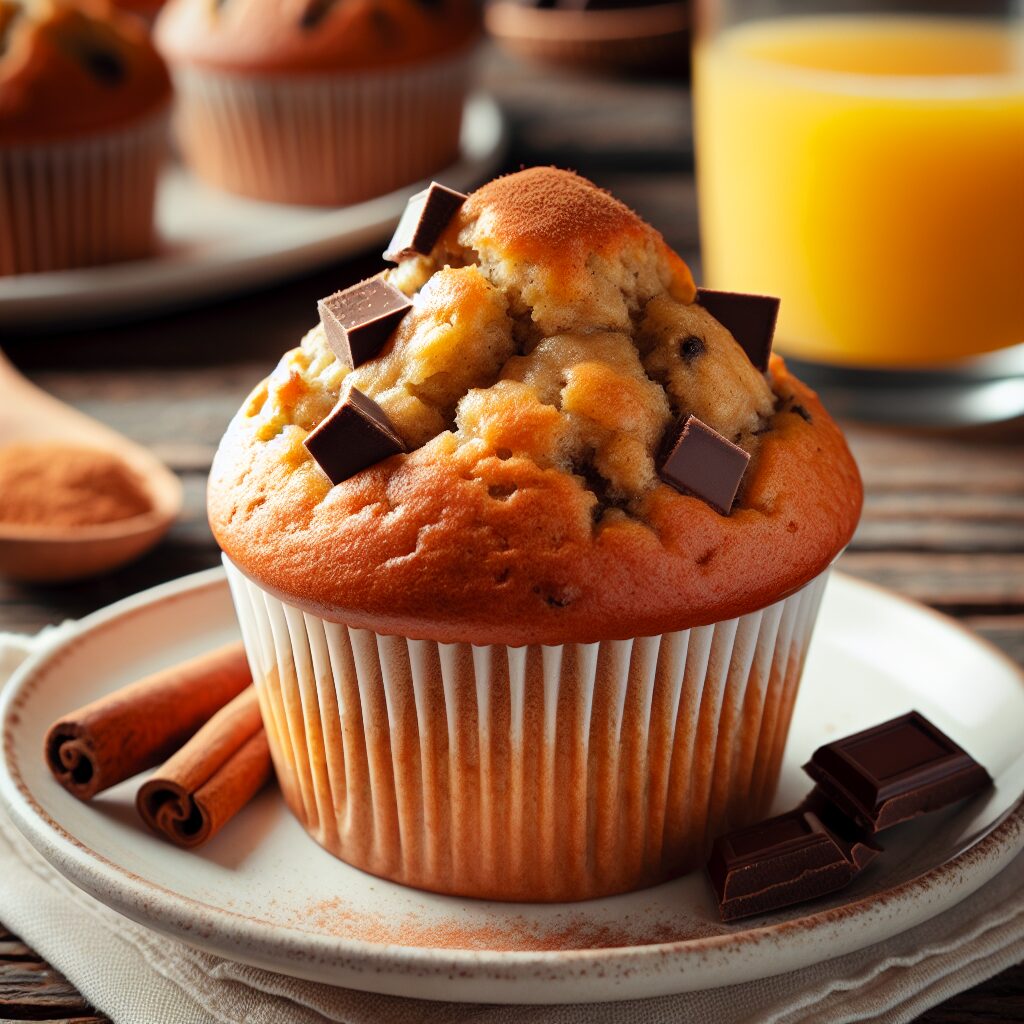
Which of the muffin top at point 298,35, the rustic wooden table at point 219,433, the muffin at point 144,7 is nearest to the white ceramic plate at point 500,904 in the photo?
the rustic wooden table at point 219,433

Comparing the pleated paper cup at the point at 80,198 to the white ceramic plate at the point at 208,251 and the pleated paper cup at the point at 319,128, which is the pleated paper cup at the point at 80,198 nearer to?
the white ceramic plate at the point at 208,251

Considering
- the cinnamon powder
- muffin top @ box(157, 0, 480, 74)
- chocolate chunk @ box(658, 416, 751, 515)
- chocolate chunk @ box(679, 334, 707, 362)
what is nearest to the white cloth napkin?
Answer: chocolate chunk @ box(658, 416, 751, 515)

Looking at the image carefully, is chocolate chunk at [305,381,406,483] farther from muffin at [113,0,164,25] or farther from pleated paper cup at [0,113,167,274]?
muffin at [113,0,164,25]

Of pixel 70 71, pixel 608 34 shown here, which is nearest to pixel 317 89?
pixel 70 71

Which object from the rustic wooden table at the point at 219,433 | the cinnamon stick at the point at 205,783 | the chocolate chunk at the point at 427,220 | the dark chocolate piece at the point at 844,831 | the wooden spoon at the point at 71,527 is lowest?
the rustic wooden table at the point at 219,433

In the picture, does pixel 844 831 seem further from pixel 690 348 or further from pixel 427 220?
pixel 427 220

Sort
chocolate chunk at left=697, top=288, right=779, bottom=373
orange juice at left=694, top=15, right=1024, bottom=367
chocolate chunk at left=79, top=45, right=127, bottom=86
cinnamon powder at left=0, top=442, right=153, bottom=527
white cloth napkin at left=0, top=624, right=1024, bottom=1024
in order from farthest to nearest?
chocolate chunk at left=79, top=45, right=127, bottom=86
orange juice at left=694, top=15, right=1024, bottom=367
cinnamon powder at left=0, top=442, right=153, bottom=527
chocolate chunk at left=697, top=288, right=779, bottom=373
white cloth napkin at left=0, top=624, right=1024, bottom=1024

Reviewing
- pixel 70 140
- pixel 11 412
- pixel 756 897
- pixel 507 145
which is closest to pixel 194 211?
pixel 70 140
